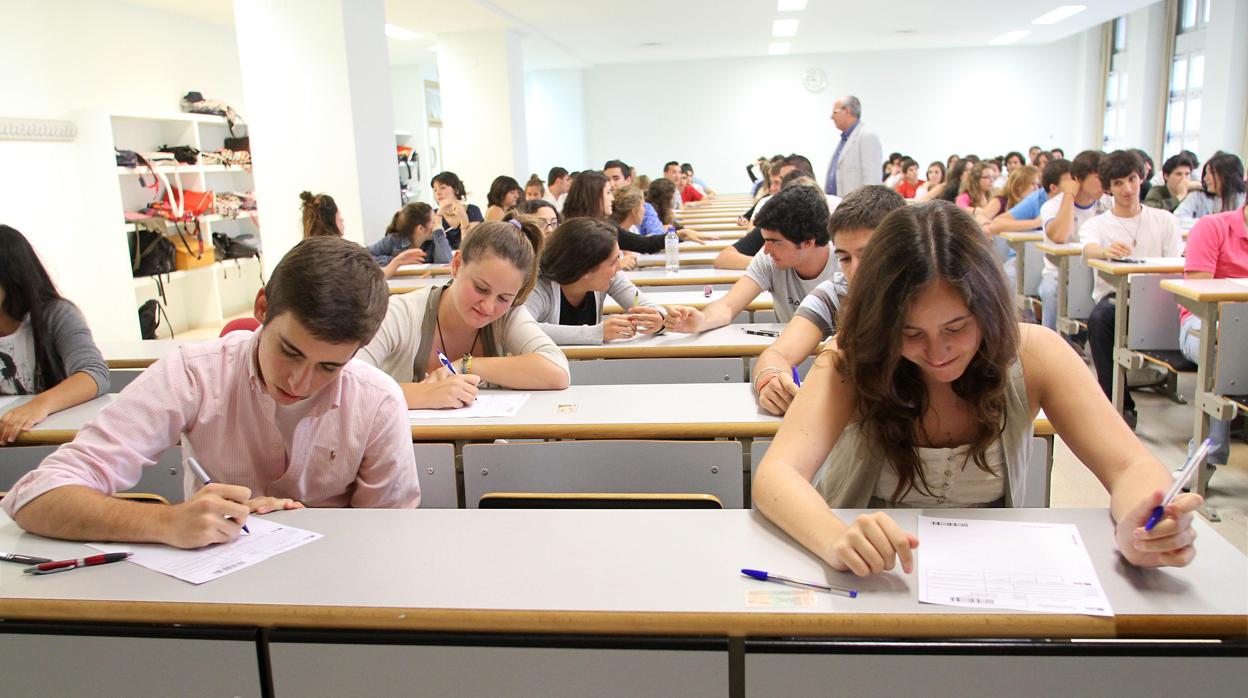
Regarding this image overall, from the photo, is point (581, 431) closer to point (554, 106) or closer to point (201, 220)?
point (201, 220)

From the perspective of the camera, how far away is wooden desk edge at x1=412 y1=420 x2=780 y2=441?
1.98 metres

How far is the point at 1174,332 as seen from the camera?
3867 mm

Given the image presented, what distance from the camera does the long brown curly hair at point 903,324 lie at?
1.35 m

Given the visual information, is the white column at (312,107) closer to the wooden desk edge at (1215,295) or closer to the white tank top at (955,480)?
the wooden desk edge at (1215,295)

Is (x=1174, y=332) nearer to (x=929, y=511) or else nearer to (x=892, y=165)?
Answer: (x=929, y=511)

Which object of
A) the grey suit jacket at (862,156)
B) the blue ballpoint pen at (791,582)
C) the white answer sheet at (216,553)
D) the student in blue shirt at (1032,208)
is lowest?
the blue ballpoint pen at (791,582)

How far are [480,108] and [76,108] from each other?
14.7 ft

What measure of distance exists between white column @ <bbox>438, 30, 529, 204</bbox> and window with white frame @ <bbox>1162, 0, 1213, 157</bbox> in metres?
8.51

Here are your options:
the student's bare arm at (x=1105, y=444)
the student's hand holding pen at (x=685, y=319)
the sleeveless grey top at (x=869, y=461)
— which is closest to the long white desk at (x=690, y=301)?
the student's hand holding pen at (x=685, y=319)

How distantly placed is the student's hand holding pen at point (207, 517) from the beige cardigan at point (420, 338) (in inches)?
36.4

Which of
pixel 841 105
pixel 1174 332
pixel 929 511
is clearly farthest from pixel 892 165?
pixel 929 511

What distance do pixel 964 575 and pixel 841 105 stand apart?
589 cm

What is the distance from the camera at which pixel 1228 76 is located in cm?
1010

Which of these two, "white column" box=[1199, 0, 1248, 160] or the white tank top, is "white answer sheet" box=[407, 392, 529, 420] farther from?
"white column" box=[1199, 0, 1248, 160]
